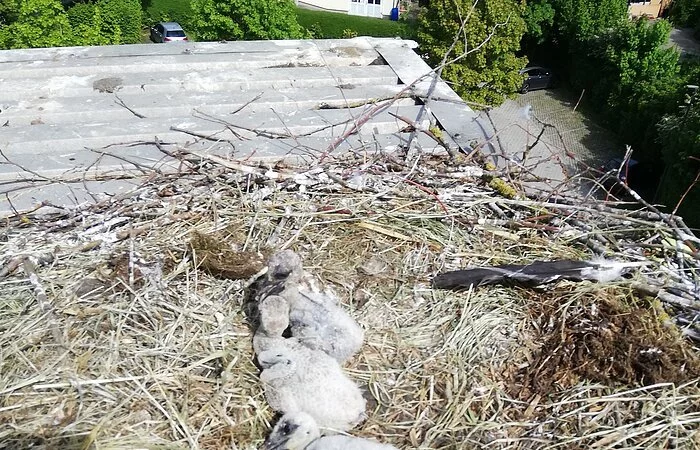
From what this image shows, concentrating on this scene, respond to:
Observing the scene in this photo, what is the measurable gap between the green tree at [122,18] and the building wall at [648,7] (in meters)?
19.8

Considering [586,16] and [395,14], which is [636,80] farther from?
[395,14]

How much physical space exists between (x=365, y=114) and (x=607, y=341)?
2.47 meters

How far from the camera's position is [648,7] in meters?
25.9

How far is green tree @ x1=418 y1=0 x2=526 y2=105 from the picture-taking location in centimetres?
1524

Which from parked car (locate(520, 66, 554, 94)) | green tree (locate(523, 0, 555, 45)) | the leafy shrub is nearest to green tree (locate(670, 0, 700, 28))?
green tree (locate(523, 0, 555, 45))

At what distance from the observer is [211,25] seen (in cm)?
1600

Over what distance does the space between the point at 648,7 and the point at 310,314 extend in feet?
92.4

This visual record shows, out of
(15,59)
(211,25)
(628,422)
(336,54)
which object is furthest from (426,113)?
(211,25)

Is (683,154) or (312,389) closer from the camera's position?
(312,389)

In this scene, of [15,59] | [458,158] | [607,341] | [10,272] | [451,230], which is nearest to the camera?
[607,341]

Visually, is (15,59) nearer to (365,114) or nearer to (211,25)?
(365,114)

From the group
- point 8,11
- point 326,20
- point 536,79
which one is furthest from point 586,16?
point 8,11

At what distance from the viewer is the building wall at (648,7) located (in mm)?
25758

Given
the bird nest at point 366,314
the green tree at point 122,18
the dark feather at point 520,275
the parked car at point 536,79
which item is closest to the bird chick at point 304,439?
the bird nest at point 366,314
